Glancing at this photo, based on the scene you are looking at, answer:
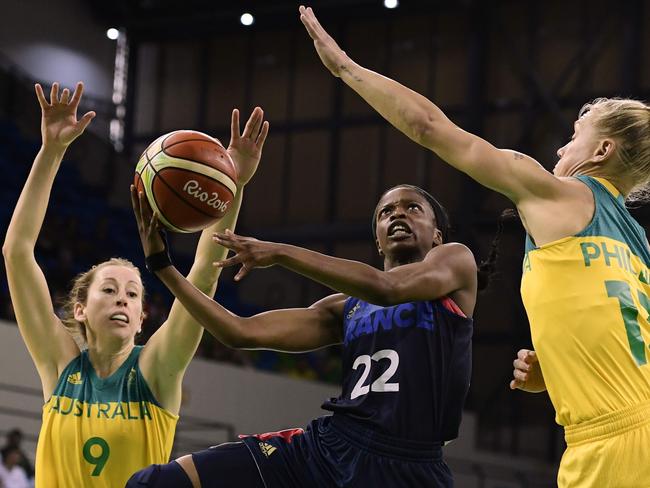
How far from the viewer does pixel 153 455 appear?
4461 millimetres

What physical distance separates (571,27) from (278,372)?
7.49 m

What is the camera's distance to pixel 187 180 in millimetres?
4000

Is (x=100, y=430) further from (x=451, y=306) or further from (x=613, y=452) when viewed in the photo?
(x=613, y=452)

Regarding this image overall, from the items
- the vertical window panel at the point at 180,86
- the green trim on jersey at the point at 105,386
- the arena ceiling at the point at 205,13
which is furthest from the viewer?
the vertical window panel at the point at 180,86

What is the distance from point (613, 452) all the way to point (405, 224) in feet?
4.08

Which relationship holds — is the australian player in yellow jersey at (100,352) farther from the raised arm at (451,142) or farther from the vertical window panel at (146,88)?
the vertical window panel at (146,88)

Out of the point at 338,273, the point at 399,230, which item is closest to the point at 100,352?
the point at 399,230

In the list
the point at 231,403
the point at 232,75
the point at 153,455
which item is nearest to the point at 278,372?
the point at 231,403

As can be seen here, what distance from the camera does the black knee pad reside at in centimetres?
370

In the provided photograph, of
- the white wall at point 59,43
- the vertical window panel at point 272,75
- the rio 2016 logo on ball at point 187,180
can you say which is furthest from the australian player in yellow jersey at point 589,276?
the vertical window panel at point 272,75

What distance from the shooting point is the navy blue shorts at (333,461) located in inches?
145

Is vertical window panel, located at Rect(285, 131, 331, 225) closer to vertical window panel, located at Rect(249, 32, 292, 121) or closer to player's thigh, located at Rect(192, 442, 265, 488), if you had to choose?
vertical window panel, located at Rect(249, 32, 292, 121)

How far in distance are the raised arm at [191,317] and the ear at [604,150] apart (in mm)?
1401

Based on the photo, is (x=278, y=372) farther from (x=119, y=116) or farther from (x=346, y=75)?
(x=346, y=75)
